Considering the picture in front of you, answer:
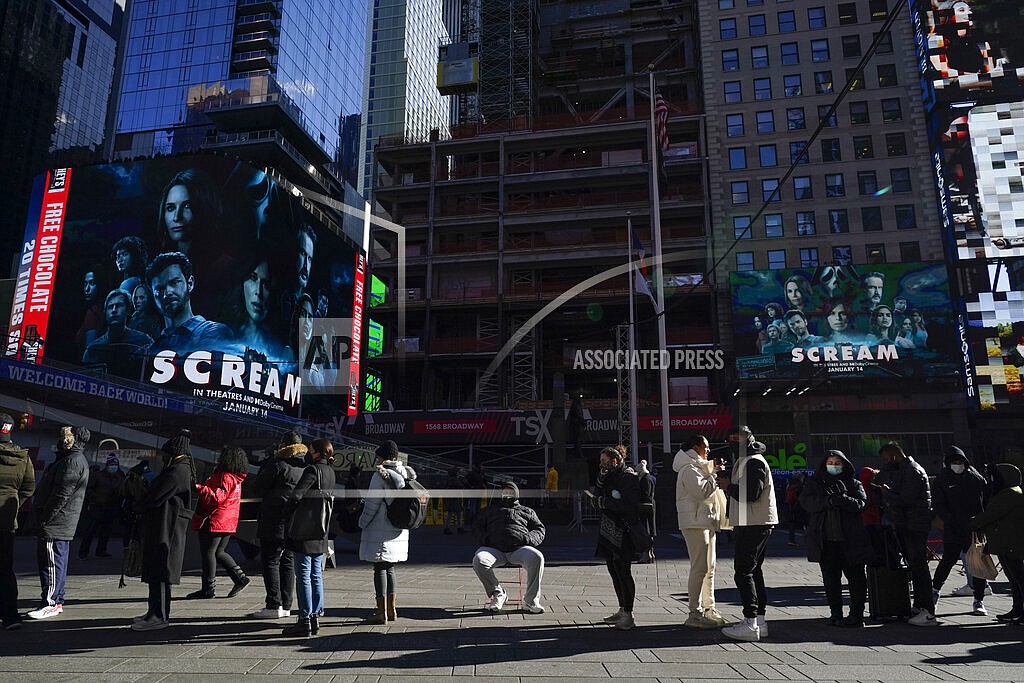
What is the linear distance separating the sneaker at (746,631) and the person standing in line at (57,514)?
6.29 meters

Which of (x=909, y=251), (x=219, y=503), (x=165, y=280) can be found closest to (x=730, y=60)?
(x=909, y=251)

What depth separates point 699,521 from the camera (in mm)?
6375

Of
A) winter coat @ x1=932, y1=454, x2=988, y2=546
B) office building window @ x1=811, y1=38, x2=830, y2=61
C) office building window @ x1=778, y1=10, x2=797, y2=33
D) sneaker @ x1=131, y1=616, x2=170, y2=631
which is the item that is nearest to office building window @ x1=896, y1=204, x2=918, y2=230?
office building window @ x1=811, y1=38, x2=830, y2=61

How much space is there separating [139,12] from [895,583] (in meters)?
98.3

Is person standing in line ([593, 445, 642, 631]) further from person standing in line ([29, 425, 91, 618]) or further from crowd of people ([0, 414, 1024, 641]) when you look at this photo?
person standing in line ([29, 425, 91, 618])

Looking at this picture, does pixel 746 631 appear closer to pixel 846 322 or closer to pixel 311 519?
pixel 311 519

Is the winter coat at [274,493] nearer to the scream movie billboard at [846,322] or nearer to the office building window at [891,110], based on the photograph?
the scream movie billboard at [846,322]

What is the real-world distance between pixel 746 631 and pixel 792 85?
45.8 m

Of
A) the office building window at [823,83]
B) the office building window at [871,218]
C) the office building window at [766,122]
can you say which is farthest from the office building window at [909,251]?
the office building window at [823,83]

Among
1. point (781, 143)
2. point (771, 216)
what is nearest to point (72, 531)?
point (771, 216)

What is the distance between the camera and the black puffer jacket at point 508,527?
287 inches

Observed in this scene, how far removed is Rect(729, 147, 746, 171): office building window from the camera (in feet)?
141

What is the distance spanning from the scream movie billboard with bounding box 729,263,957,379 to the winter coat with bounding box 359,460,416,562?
33.3 m

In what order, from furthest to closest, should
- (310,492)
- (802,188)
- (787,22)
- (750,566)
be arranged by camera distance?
(787,22) < (802,188) < (310,492) < (750,566)
